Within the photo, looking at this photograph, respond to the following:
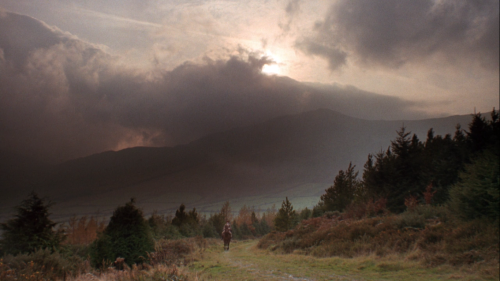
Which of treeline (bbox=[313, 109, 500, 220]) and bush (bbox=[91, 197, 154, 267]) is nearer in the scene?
treeline (bbox=[313, 109, 500, 220])

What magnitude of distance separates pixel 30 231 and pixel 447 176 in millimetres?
27738

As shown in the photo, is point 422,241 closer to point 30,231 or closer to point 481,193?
point 481,193

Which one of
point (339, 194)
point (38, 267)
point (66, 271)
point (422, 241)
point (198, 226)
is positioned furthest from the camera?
point (198, 226)

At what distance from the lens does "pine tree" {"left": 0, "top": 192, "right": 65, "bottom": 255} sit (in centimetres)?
1140

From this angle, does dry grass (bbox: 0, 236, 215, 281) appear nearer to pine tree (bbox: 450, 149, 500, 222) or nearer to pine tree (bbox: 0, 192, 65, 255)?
pine tree (bbox: 0, 192, 65, 255)

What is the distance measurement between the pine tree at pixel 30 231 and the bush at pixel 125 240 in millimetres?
2018

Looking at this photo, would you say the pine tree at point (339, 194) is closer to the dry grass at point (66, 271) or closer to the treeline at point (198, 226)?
the treeline at point (198, 226)

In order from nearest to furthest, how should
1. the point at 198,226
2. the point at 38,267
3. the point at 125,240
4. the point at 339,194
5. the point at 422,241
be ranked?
the point at 38,267 → the point at 422,241 → the point at 125,240 → the point at 339,194 → the point at 198,226

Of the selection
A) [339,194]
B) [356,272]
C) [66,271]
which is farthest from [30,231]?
[339,194]

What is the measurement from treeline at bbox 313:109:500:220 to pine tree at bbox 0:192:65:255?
16477 mm

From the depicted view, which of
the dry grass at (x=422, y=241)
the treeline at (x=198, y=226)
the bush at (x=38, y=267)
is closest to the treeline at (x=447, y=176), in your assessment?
the dry grass at (x=422, y=241)

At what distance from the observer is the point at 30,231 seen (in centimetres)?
1190

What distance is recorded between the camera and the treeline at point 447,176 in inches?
438

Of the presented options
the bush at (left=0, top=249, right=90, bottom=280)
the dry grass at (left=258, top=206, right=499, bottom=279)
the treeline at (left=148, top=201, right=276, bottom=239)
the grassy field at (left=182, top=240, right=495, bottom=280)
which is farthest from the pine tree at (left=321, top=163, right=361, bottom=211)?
the bush at (left=0, top=249, right=90, bottom=280)
